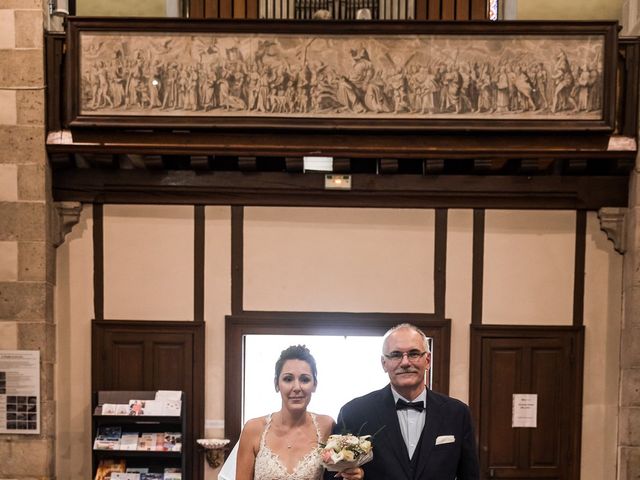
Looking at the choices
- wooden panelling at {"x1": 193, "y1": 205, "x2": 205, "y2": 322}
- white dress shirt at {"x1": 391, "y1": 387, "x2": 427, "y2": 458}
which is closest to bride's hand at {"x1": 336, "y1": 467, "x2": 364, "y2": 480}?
white dress shirt at {"x1": 391, "y1": 387, "x2": 427, "y2": 458}

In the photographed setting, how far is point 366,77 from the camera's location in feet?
16.0

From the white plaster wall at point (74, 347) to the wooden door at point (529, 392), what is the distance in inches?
131

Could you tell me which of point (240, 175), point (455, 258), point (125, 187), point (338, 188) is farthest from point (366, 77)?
point (125, 187)

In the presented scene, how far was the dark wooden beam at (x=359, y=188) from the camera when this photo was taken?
5215 millimetres

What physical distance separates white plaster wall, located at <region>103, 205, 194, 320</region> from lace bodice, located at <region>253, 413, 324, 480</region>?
248 cm

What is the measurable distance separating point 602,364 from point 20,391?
4.85 meters

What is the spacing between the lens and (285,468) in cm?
300

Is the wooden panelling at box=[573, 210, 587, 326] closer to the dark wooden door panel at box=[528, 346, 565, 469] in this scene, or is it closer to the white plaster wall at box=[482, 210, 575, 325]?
the white plaster wall at box=[482, 210, 575, 325]

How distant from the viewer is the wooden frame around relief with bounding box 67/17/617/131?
4.86 m

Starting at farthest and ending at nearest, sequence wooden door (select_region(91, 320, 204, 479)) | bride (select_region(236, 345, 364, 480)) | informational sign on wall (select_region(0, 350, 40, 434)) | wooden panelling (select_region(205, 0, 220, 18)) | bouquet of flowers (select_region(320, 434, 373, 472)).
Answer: wooden panelling (select_region(205, 0, 220, 18))
wooden door (select_region(91, 320, 204, 479))
informational sign on wall (select_region(0, 350, 40, 434))
bride (select_region(236, 345, 364, 480))
bouquet of flowers (select_region(320, 434, 373, 472))

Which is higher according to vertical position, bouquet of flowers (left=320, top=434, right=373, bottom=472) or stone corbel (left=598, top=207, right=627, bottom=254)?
stone corbel (left=598, top=207, right=627, bottom=254)

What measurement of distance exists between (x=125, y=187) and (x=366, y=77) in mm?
2217

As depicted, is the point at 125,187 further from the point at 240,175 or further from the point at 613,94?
the point at 613,94

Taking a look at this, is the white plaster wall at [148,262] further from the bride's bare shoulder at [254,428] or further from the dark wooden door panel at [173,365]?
the bride's bare shoulder at [254,428]
